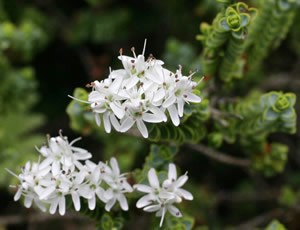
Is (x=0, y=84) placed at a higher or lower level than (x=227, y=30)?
higher

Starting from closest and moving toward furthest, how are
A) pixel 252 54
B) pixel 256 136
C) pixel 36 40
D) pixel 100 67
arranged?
1. pixel 256 136
2. pixel 252 54
3. pixel 36 40
4. pixel 100 67

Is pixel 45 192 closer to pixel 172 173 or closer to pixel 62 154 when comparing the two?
pixel 62 154

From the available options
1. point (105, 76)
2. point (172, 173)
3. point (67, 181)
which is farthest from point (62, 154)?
point (105, 76)

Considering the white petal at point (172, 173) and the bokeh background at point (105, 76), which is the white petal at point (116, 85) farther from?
Result: the bokeh background at point (105, 76)

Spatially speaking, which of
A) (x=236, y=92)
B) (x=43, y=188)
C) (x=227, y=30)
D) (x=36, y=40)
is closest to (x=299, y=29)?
(x=236, y=92)

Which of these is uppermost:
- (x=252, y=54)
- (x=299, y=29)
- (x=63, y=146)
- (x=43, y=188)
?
(x=299, y=29)

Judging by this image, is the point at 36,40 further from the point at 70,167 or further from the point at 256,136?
the point at 256,136

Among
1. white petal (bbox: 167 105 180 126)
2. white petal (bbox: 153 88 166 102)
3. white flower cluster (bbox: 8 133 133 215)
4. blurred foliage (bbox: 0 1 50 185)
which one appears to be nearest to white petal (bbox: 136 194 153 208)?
white flower cluster (bbox: 8 133 133 215)

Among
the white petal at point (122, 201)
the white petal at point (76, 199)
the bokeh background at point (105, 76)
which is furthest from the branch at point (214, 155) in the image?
the white petal at point (76, 199)
